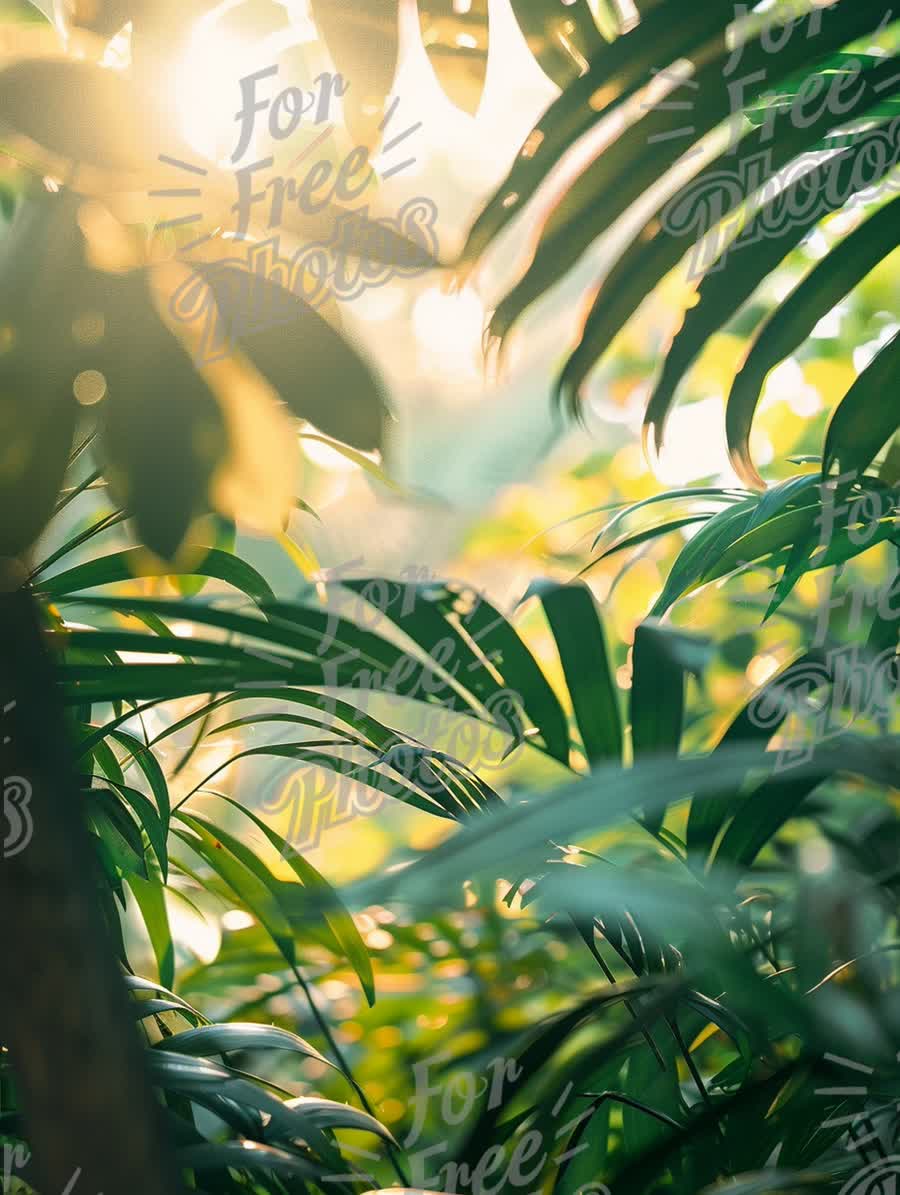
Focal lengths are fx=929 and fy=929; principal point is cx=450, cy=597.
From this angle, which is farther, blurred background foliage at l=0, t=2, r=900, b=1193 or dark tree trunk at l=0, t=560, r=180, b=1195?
blurred background foliage at l=0, t=2, r=900, b=1193

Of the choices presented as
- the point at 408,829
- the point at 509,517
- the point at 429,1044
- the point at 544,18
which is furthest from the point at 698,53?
the point at 408,829

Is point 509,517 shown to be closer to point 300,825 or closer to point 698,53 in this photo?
point 300,825

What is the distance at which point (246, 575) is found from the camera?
1.52 ft

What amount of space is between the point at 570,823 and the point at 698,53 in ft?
0.76

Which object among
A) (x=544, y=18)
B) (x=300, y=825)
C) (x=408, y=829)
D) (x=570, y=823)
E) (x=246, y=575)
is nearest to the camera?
(x=570, y=823)

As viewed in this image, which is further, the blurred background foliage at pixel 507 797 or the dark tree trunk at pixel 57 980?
the blurred background foliage at pixel 507 797

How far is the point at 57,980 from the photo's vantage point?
0.63 feet

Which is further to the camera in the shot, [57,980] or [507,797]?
[507,797]

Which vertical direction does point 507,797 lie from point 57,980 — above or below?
below

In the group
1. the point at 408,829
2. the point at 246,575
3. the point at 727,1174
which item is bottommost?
the point at 408,829

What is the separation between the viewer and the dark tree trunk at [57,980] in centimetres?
19

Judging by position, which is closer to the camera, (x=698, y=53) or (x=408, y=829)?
(x=698, y=53)

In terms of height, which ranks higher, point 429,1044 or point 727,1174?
point 727,1174

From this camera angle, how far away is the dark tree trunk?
0.61 feet
